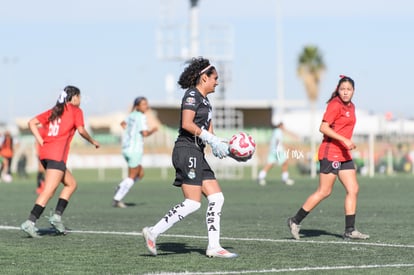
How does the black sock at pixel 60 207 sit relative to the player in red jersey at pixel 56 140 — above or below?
below

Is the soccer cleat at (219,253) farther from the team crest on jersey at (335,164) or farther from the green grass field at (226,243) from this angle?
the team crest on jersey at (335,164)

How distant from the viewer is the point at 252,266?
34.3 feet

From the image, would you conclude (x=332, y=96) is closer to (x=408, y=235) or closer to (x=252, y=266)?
(x=408, y=235)

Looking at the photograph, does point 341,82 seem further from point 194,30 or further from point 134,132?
point 194,30

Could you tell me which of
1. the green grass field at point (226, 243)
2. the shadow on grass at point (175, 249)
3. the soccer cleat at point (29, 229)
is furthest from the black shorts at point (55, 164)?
the shadow on grass at point (175, 249)

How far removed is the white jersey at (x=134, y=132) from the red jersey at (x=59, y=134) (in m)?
7.55

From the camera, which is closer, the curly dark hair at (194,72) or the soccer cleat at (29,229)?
the curly dark hair at (194,72)

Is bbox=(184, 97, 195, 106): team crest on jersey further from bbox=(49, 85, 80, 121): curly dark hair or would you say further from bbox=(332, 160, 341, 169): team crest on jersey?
bbox=(49, 85, 80, 121): curly dark hair

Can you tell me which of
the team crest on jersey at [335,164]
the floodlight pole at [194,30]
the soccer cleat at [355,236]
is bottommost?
the soccer cleat at [355,236]

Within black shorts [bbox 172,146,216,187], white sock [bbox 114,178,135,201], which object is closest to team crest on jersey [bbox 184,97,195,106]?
black shorts [bbox 172,146,216,187]

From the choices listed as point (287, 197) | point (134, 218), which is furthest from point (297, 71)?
point (134, 218)

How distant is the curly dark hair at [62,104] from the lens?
14.1m

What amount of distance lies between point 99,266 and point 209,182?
1.56 meters

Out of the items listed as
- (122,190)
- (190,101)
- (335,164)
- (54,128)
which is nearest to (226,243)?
(335,164)
